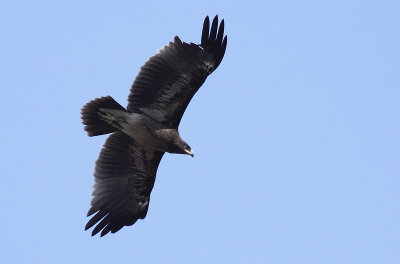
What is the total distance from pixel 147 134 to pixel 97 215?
66.8 inches

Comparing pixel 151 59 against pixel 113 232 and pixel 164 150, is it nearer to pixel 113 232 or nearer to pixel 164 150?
pixel 164 150

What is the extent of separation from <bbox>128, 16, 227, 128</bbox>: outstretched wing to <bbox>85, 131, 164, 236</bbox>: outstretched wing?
2.98ft

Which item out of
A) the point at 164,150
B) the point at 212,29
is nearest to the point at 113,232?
the point at 164,150

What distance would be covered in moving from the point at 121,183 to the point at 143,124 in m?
1.48

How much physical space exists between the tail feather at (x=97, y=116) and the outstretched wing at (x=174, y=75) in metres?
0.36

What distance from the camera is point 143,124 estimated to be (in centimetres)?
1464

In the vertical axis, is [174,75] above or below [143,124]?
above

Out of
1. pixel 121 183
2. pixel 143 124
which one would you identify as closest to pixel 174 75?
pixel 143 124

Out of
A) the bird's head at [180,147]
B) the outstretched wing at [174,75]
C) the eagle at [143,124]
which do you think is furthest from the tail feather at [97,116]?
the bird's head at [180,147]

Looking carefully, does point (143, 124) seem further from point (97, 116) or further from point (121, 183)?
point (121, 183)

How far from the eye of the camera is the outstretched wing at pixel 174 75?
14375mm

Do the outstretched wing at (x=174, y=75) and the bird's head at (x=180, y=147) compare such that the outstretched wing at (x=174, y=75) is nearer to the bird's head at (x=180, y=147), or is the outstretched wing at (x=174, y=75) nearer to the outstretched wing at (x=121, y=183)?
the bird's head at (x=180, y=147)

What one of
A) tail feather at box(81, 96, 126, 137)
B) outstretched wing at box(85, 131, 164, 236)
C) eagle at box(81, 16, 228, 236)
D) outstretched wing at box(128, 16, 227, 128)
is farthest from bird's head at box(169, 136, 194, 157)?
tail feather at box(81, 96, 126, 137)

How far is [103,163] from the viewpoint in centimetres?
1541
